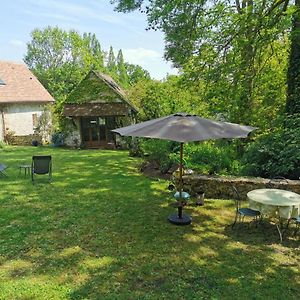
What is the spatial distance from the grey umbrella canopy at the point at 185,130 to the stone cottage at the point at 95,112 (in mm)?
15785

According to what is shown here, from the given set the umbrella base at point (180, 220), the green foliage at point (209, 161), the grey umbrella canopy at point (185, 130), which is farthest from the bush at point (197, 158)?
the grey umbrella canopy at point (185, 130)

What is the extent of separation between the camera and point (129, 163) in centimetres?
1527

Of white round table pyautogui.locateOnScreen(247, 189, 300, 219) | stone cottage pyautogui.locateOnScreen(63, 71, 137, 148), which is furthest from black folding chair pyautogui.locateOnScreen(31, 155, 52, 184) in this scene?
stone cottage pyautogui.locateOnScreen(63, 71, 137, 148)

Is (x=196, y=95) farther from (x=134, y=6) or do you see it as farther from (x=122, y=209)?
(x=122, y=209)

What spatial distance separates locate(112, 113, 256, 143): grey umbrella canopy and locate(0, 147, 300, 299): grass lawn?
2136mm

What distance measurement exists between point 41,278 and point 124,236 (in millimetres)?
2004

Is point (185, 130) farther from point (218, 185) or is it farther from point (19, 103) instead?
point (19, 103)

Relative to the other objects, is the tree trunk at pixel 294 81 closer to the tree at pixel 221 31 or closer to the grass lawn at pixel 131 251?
the tree at pixel 221 31

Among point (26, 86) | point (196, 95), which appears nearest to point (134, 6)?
point (196, 95)

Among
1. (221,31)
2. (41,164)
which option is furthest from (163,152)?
(221,31)

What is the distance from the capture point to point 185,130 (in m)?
6.09

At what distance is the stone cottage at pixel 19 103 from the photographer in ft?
82.0

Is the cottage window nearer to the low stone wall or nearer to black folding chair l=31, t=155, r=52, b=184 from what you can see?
black folding chair l=31, t=155, r=52, b=184

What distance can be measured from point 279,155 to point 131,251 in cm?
619
